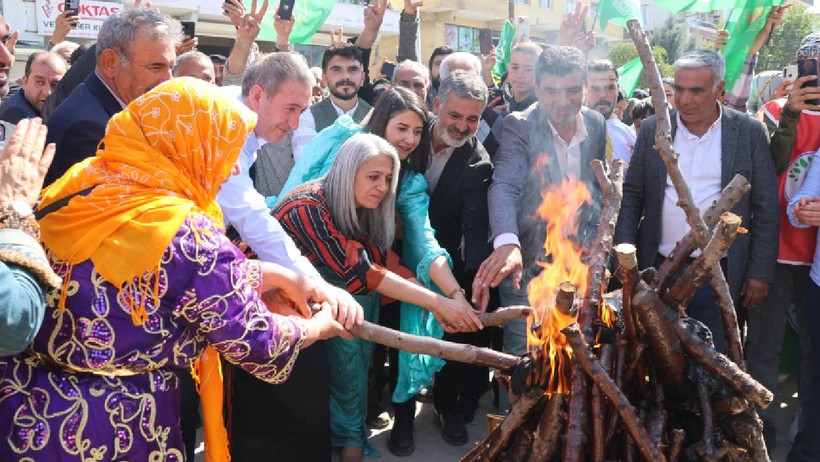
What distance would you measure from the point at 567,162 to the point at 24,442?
3.07 metres

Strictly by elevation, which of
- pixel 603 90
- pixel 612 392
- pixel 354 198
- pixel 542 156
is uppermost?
pixel 603 90

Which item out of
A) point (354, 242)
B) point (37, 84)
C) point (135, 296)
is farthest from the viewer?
point (37, 84)

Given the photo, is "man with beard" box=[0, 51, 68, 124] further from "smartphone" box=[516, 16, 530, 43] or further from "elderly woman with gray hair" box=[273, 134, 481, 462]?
"smartphone" box=[516, 16, 530, 43]

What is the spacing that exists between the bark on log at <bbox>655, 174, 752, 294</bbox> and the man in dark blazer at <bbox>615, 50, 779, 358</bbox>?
4.13 feet

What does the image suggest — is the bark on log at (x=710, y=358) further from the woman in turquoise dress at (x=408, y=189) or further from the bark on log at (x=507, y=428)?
the woman in turquoise dress at (x=408, y=189)

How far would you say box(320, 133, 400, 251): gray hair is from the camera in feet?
11.6

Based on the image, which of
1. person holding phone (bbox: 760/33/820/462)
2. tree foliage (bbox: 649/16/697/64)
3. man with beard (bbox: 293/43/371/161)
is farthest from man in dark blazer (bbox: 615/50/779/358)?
tree foliage (bbox: 649/16/697/64)

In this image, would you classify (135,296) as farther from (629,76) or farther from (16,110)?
(629,76)

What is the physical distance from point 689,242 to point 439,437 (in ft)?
8.12

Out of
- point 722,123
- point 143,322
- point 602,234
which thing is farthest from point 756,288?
point 143,322

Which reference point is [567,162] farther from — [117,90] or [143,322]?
[143,322]

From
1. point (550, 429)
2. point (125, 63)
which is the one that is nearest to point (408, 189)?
point (125, 63)

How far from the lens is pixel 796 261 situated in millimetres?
4117

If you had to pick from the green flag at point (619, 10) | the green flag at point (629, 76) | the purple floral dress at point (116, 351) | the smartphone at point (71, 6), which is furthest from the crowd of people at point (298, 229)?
the green flag at point (629, 76)
